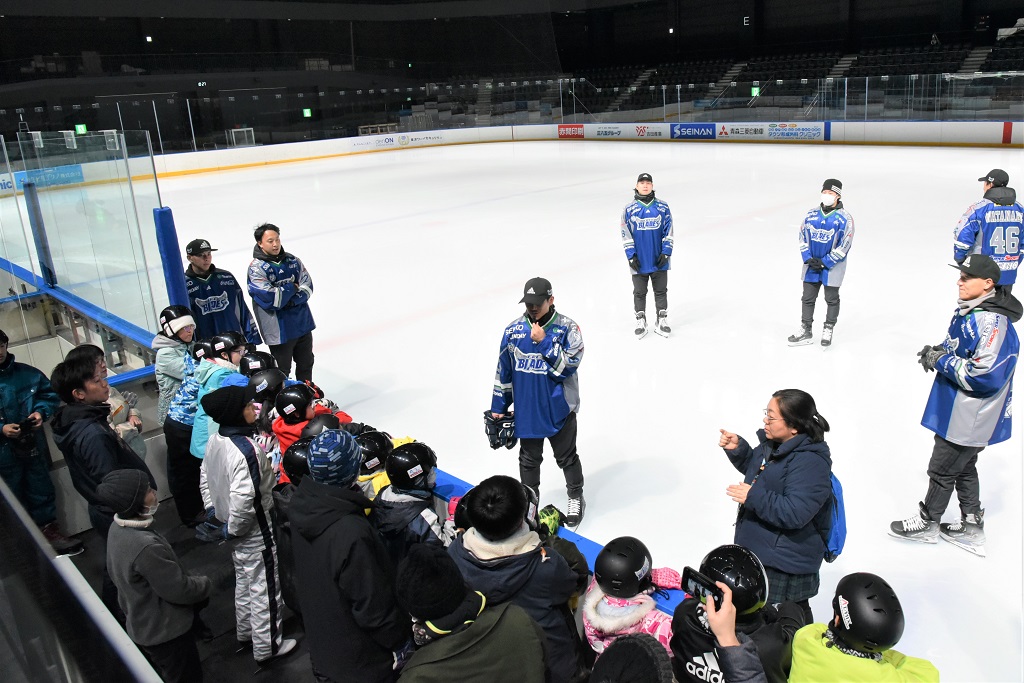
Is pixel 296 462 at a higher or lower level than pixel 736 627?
higher

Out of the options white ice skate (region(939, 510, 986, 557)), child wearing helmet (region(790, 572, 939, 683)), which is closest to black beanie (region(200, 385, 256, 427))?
child wearing helmet (region(790, 572, 939, 683))

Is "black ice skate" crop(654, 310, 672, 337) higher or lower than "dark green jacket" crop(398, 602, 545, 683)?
lower

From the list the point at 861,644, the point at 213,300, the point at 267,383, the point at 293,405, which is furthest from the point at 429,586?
the point at 213,300

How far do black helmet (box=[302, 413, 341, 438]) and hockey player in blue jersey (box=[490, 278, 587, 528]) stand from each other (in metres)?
0.95

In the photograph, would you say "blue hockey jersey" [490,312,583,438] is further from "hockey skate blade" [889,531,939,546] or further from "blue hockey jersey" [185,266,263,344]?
"blue hockey jersey" [185,266,263,344]

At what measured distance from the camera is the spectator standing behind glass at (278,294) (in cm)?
621

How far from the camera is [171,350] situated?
500 centimetres

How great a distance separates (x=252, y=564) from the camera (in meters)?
3.56

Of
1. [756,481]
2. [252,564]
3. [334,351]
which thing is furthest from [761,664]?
[334,351]

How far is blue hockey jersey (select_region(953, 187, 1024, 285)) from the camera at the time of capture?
648 cm

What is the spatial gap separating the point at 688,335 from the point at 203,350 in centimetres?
497

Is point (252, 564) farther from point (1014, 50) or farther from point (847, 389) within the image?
point (1014, 50)

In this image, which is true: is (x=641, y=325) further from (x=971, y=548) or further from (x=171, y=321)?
(x=171, y=321)

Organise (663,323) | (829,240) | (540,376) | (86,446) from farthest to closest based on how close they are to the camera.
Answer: (663,323) → (829,240) → (540,376) → (86,446)
